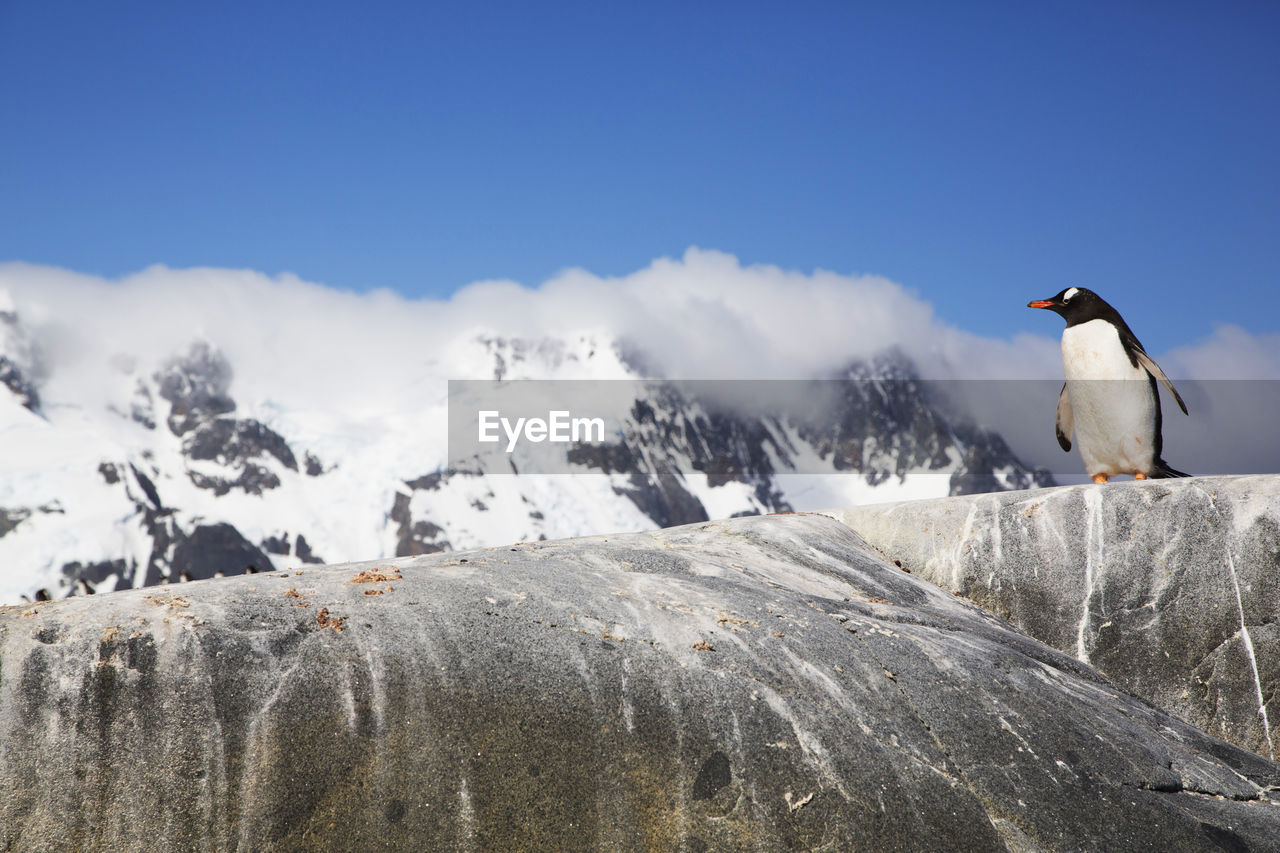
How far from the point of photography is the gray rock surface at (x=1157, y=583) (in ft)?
32.3

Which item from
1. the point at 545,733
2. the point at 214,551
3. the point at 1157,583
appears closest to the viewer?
the point at 545,733

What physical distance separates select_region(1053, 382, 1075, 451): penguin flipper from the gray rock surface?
2.43 meters

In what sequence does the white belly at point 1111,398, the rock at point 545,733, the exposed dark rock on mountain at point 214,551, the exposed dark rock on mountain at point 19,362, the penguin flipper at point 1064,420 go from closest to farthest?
1. the rock at point 545,733
2. the white belly at point 1111,398
3. the penguin flipper at point 1064,420
4. the exposed dark rock on mountain at point 214,551
5. the exposed dark rock on mountain at point 19,362

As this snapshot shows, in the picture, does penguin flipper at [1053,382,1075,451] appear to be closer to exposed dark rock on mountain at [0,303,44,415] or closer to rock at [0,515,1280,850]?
rock at [0,515,1280,850]

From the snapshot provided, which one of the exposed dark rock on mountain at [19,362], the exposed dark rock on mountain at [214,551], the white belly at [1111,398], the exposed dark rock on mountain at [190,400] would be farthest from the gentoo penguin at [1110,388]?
the exposed dark rock on mountain at [190,400]

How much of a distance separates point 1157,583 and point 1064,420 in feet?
12.6

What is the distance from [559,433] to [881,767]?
632 feet

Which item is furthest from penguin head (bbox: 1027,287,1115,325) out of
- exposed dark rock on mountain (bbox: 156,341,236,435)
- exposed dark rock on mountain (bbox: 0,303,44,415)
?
exposed dark rock on mountain (bbox: 156,341,236,435)

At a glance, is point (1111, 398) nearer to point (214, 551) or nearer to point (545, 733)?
point (545, 733)

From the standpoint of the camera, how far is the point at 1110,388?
12.0 metres

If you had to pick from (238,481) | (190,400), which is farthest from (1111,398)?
(190,400)

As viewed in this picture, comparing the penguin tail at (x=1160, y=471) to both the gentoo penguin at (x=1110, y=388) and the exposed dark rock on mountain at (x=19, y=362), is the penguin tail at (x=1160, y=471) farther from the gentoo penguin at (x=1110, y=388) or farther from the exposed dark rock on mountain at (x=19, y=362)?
the exposed dark rock on mountain at (x=19, y=362)

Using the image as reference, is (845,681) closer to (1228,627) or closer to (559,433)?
(1228,627)

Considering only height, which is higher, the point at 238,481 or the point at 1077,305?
the point at 1077,305
